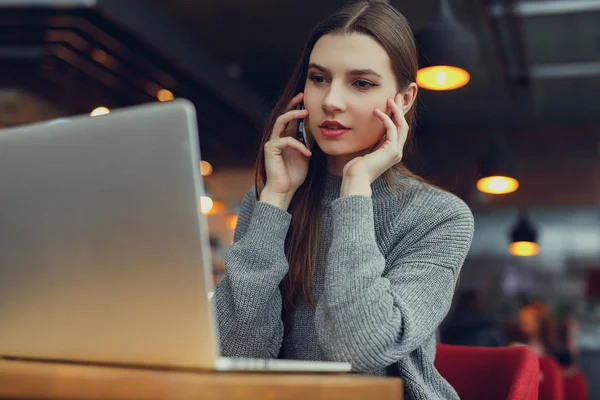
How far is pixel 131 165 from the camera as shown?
738 mm

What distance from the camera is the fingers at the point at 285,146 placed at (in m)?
1.42

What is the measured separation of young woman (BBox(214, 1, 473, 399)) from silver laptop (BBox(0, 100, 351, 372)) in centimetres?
40

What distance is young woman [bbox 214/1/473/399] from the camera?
3.87 feet

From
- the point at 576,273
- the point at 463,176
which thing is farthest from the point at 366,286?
the point at 576,273

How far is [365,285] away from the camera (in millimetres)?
1099

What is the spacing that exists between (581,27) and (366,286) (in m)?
5.89

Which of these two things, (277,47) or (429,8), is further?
(277,47)

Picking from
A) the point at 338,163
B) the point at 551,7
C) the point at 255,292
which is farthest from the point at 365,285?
the point at 551,7

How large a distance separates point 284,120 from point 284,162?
91mm

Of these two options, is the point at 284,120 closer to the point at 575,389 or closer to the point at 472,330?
the point at 575,389

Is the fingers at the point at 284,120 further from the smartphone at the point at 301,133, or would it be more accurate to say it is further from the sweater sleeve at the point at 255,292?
the sweater sleeve at the point at 255,292

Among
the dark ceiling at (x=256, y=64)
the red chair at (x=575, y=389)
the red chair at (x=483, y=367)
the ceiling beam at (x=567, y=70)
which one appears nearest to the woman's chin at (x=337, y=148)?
the red chair at (x=483, y=367)

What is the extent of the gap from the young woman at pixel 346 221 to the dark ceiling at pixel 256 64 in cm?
253

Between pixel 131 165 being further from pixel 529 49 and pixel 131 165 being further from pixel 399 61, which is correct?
pixel 529 49
